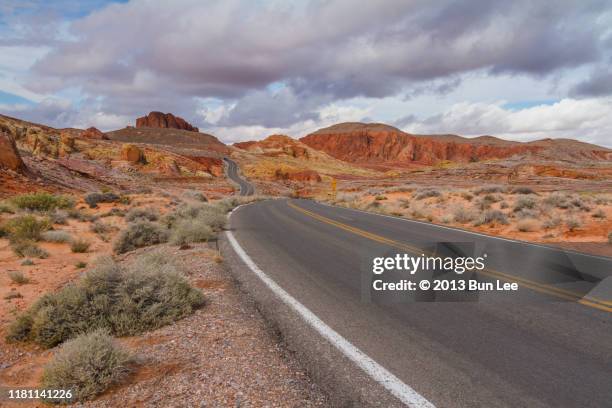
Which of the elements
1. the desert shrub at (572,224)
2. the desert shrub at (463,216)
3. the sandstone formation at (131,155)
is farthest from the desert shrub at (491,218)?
the sandstone formation at (131,155)

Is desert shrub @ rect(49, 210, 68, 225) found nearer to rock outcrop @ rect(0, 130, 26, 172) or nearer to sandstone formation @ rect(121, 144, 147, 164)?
rock outcrop @ rect(0, 130, 26, 172)

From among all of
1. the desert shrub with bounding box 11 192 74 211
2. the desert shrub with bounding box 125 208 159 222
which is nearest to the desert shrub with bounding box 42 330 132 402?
the desert shrub with bounding box 125 208 159 222

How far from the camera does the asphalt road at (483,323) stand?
3721mm

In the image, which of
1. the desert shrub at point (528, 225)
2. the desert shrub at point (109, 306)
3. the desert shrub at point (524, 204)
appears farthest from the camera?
the desert shrub at point (524, 204)

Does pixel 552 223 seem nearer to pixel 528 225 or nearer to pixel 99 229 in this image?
pixel 528 225

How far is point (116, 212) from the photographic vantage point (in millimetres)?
22016

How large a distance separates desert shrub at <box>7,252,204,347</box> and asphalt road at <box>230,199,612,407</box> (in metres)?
2.01

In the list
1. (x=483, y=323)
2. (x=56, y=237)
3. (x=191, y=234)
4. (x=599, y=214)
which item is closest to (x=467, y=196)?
(x=599, y=214)

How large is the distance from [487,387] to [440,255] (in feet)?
20.9

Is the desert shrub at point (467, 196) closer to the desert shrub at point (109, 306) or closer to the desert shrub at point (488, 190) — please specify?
the desert shrub at point (488, 190)

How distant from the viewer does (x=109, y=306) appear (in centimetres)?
543

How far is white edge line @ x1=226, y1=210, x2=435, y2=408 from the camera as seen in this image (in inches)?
138

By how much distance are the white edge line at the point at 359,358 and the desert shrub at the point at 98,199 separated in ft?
75.1

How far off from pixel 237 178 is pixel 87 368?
89602 mm
